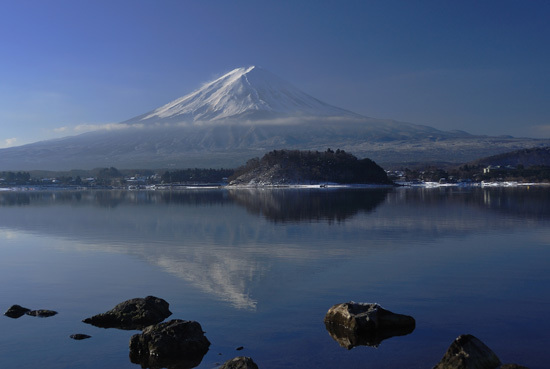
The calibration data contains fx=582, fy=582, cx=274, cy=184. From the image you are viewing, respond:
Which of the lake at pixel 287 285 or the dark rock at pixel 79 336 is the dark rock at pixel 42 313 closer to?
the lake at pixel 287 285

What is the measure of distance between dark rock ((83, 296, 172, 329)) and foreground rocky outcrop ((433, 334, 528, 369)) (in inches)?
174

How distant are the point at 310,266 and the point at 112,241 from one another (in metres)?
8.55

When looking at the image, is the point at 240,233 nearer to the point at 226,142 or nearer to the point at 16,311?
the point at 16,311

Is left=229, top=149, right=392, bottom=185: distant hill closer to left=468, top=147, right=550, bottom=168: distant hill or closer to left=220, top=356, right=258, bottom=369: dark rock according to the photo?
left=468, top=147, right=550, bottom=168: distant hill

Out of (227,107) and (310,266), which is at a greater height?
(227,107)

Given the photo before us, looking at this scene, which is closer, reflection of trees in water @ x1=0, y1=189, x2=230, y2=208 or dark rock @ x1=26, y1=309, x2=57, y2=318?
dark rock @ x1=26, y1=309, x2=57, y2=318

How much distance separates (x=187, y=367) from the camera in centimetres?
743

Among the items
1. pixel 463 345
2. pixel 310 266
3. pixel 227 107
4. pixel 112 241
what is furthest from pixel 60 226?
pixel 227 107

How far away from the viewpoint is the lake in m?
7.89

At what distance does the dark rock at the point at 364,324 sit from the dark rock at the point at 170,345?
193cm

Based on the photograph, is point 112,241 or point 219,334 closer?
point 219,334

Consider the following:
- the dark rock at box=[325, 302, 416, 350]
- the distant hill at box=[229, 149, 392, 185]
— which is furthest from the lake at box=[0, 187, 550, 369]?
the distant hill at box=[229, 149, 392, 185]

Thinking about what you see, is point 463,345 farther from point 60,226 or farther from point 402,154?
point 402,154

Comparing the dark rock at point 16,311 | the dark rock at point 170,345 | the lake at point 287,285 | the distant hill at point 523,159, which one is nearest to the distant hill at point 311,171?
the distant hill at point 523,159
